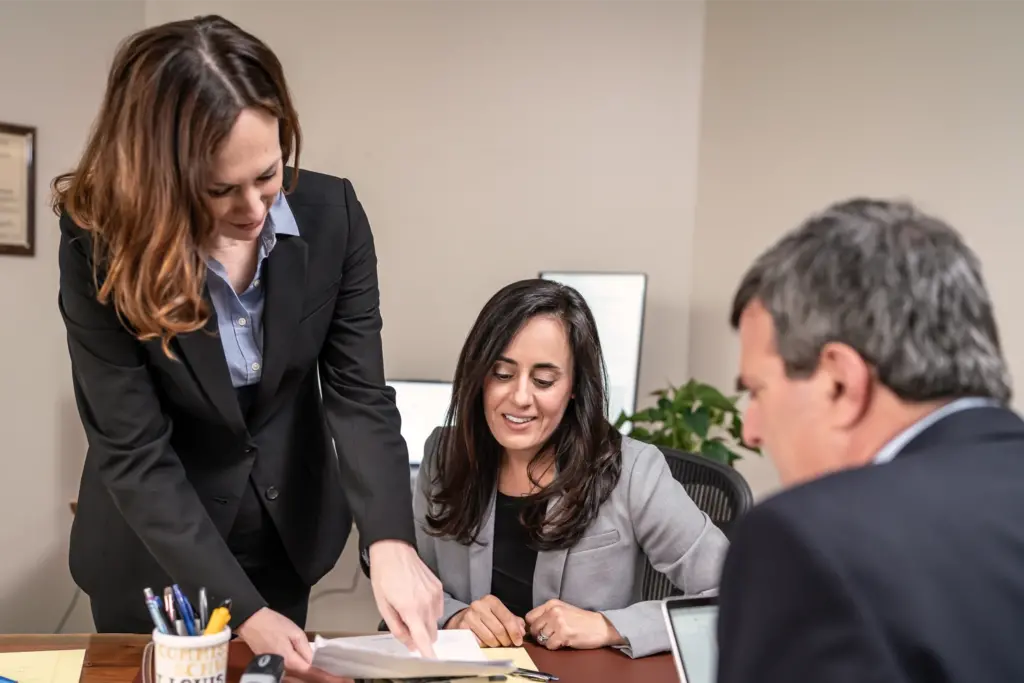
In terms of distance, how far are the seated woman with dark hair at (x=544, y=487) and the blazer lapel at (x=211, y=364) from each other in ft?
1.71

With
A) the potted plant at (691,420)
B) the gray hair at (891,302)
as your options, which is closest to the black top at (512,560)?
the potted plant at (691,420)

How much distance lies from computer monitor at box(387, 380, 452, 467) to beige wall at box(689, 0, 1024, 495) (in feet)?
3.15

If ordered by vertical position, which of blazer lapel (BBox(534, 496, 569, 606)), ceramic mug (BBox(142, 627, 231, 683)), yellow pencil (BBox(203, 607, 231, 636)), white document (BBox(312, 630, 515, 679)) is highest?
yellow pencil (BBox(203, 607, 231, 636))

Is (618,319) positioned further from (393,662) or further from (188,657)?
(188,657)

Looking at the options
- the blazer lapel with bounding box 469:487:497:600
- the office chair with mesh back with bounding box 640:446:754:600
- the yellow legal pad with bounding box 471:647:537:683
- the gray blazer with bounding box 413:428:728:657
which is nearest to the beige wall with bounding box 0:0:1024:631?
the office chair with mesh back with bounding box 640:446:754:600

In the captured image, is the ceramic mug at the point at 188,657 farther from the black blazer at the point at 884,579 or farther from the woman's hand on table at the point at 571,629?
the black blazer at the point at 884,579

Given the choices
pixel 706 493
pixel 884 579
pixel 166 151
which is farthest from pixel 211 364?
pixel 884 579

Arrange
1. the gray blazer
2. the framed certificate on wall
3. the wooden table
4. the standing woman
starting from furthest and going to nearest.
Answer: the framed certificate on wall < the gray blazer < the wooden table < the standing woman

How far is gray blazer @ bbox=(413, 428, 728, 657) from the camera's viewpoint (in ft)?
5.68

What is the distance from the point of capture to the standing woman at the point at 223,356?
4.07 ft

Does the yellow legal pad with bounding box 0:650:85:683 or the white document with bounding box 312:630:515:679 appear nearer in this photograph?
the white document with bounding box 312:630:515:679

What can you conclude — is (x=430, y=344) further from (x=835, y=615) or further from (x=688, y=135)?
(x=835, y=615)

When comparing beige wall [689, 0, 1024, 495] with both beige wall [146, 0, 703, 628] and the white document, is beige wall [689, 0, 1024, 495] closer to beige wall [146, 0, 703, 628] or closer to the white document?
beige wall [146, 0, 703, 628]

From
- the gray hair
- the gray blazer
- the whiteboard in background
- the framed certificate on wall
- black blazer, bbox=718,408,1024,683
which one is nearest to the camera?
black blazer, bbox=718,408,1024,683
